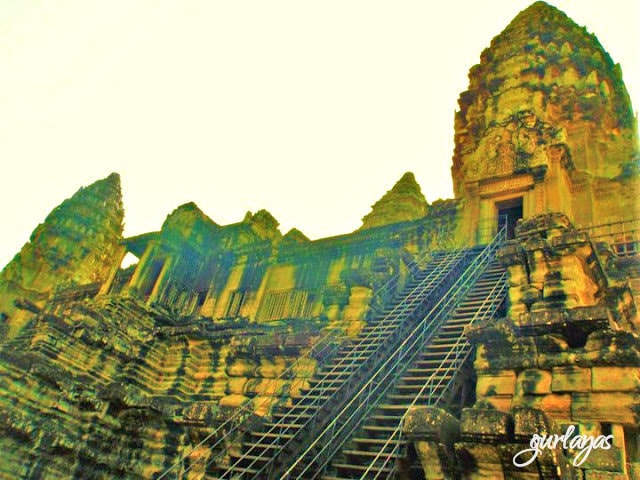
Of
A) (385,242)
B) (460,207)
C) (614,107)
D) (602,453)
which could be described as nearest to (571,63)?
(614,107)

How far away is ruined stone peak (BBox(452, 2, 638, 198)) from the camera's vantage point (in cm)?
1611

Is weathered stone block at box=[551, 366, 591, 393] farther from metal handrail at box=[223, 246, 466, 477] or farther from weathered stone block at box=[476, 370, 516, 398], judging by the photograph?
metal handrail at box=[223, 246, 466, 477]

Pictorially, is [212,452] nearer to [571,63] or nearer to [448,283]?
[448,283]

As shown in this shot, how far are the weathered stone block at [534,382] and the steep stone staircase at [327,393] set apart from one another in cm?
239

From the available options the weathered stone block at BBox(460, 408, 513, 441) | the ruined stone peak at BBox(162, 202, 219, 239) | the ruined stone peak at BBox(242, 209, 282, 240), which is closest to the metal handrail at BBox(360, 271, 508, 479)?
the weathered stone block at BBox(460, 408, 513, 441)

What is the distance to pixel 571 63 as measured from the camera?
19.2 meters

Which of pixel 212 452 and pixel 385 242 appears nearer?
pixel 212 452

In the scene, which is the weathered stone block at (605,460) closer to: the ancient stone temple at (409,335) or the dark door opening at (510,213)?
the ancient stone temple at (409,335)

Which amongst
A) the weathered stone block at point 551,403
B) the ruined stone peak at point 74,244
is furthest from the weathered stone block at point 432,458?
the ruined stone peak at point 74,244

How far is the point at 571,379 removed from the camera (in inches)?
204

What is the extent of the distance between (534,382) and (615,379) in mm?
779

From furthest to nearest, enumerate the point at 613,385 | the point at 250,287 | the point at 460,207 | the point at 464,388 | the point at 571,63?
1. the point at 250,287
2. the point at 571,63
3. the point at 460,207
4. the point at 464,388
5. the point at 613,385

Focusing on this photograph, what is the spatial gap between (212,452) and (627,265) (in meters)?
8.53

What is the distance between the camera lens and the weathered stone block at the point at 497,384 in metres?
5.53
